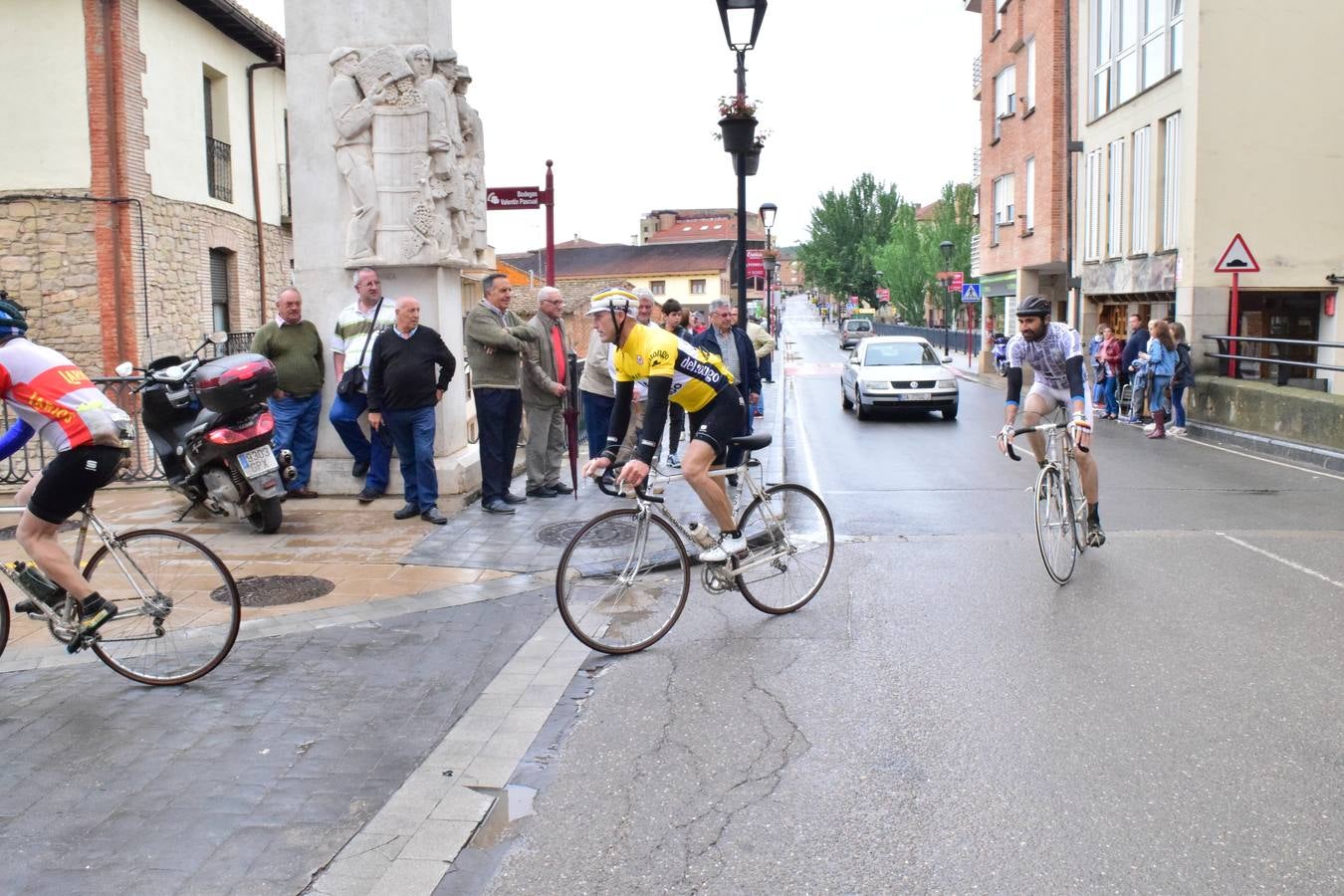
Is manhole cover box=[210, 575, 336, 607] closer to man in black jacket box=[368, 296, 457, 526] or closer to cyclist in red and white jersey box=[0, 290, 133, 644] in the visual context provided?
cyclist in red and white jersey box=[0, 290, 133, 644]

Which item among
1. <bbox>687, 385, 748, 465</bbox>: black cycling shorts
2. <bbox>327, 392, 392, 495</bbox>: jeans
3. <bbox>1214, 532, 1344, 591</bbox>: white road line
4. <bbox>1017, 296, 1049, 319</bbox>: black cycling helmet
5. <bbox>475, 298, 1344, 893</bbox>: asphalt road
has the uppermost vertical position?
<bbox>1017, 296, 1049, 319</bbox>: black cycling helmet

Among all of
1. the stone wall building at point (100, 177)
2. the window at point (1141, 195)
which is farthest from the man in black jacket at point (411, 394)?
the window at point (1141, 195)

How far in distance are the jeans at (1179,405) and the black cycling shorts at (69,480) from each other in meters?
16.0

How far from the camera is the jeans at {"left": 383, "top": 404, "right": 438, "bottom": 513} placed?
9.46m

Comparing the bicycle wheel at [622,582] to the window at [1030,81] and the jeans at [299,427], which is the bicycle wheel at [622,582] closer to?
the jeans at [299,427]

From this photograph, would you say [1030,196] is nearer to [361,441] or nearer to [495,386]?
[495,386]

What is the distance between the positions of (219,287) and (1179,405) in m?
17.8

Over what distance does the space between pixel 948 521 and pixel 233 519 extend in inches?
234

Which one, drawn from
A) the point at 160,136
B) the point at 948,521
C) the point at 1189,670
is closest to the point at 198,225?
the point at 160,136

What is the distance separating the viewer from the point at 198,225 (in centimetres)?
2191

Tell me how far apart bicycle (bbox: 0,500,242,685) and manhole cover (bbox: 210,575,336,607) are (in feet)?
4.56

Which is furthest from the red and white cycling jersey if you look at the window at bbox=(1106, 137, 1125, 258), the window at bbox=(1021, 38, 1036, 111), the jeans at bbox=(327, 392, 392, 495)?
the window at bbox=(1021, 38, 1036, 111)

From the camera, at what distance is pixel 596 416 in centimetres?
1193

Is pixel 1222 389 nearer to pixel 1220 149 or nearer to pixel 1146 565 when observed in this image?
pixel 1220 149
